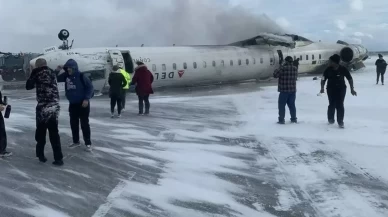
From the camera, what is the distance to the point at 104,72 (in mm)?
19375

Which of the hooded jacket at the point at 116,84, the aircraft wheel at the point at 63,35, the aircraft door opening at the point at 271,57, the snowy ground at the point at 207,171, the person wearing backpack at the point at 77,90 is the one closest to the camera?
the snowy ground at the point at 207,171

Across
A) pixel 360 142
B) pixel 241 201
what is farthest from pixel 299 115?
pixel 241 201

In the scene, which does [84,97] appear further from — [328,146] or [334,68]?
[334,68]

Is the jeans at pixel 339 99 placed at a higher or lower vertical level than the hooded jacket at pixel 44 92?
lower

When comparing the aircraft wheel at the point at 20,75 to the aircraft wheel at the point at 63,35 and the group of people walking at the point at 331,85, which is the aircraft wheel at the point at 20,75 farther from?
the group of people walking at the point at 331,85

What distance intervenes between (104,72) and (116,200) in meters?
14.4

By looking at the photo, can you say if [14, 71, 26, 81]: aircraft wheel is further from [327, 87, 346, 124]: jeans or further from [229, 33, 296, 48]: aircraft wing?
[327, 87, 346, 124]: jeans

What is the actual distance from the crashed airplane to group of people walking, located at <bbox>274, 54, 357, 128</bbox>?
10230 millimetres

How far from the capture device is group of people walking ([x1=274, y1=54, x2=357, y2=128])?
10328 mm

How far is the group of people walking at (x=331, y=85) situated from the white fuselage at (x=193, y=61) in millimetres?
10304

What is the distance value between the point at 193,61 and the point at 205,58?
87 centimetres

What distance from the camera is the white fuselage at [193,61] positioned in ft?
63.5

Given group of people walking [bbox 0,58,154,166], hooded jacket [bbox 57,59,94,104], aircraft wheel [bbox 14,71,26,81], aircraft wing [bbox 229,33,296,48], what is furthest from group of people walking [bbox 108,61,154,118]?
aircraft wheel [bbox 14,71,26,81]

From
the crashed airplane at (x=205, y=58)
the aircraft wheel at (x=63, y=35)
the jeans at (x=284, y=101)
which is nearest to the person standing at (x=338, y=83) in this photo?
the jeans at (x=284, y=101)
